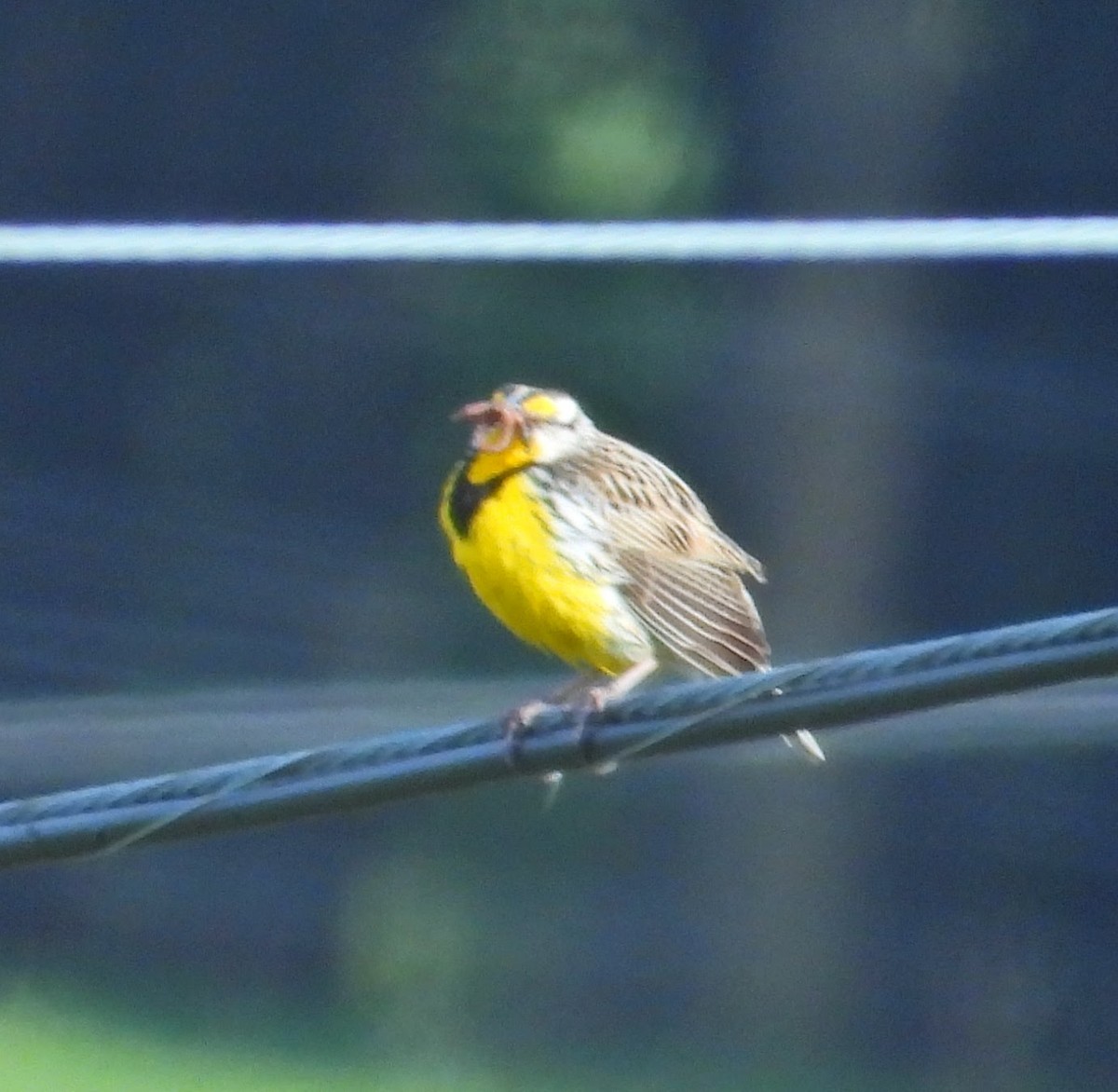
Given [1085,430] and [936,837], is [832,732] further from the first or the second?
[1085,430]

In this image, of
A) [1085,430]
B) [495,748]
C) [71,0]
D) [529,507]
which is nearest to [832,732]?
[1085,430]

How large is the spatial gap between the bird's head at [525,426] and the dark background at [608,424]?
293cm

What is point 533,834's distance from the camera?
9.22m

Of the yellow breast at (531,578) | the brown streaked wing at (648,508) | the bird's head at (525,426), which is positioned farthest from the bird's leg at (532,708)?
the bird's head at (525,426)

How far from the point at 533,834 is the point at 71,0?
9.13 feet

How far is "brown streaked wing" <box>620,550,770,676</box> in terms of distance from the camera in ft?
18.3

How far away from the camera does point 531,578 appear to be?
5.44 m

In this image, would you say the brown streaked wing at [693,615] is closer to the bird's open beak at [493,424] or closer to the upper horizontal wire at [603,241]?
the bird's open beak at [493,424]

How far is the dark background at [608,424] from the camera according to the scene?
8.97 m

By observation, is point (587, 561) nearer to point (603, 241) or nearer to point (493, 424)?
point (493, 424)

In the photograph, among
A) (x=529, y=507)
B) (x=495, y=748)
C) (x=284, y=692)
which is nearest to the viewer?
(x=495, y=748)

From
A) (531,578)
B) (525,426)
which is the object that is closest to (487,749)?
(531,578)

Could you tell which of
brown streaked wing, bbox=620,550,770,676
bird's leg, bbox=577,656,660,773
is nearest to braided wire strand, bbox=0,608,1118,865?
bird's leg, bbox=577,656,660,773

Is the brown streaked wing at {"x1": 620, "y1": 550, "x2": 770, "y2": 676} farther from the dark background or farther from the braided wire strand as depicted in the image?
the dark background
